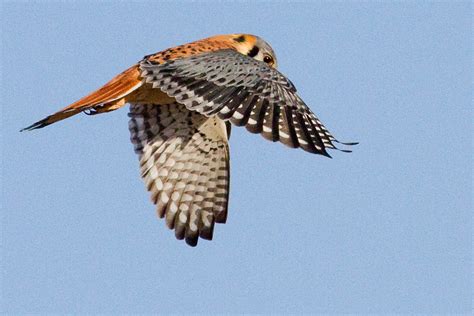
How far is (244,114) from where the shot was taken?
786cm

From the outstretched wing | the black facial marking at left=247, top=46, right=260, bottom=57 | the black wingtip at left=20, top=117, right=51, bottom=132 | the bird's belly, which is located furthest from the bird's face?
the black wingtip at left=20, top=117, right=51, bottom=132

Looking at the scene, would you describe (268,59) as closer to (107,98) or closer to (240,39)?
(240,39)

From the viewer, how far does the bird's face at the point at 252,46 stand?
10234 millimetres

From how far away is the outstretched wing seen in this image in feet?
25.5

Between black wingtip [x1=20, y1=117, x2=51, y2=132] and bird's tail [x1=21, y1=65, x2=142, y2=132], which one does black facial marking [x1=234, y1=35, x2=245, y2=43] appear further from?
black wingtip [x1=20, y1=117, x2=51, y2=132]

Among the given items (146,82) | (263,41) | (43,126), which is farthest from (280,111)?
(263,41)

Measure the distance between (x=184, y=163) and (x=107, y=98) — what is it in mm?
1384

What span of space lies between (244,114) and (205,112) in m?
0.30

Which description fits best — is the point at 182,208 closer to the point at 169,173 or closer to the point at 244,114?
the point at 169,173

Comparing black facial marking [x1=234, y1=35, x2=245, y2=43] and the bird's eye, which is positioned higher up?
black facial marking [x1=234, y1=35, x2=245, y2=43]

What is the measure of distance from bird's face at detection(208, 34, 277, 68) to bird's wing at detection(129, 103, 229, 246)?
2.56 ft

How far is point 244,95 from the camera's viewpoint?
8094 mm

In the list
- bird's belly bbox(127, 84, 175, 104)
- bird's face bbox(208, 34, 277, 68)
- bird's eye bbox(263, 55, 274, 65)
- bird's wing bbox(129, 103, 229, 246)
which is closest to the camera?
bird's belly bbox(127, 84, 175, 104)

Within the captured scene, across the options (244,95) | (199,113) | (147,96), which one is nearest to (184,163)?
(199,113)
